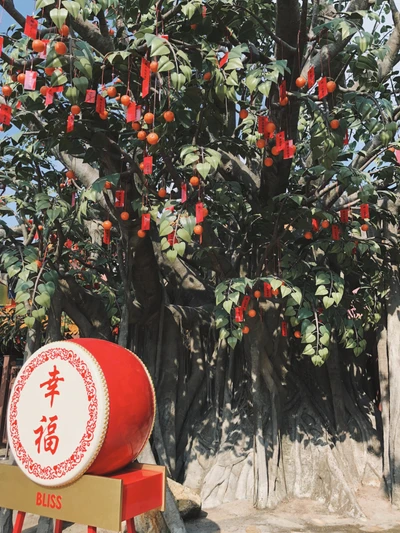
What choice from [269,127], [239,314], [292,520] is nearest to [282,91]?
[269,127]

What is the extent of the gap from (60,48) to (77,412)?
1851mm

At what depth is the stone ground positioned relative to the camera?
14.2 ft

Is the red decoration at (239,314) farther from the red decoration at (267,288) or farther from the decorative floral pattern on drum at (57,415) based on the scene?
the decorative floral pattern on drum at (57,415)

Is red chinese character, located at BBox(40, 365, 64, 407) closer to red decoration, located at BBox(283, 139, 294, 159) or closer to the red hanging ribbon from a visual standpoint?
the red hanging ribbon

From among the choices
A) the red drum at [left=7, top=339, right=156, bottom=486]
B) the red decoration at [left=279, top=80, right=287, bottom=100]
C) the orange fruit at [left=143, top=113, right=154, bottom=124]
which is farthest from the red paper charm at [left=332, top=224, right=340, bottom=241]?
the red drum at [left=7, top=339, right=156, bottom=486]

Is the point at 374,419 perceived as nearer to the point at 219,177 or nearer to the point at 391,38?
the point at 219,177

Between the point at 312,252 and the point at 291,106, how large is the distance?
2100mm

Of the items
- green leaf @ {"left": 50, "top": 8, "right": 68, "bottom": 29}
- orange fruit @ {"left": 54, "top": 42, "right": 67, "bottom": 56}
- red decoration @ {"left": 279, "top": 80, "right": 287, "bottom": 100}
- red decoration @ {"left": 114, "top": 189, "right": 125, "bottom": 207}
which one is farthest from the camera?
red decoration @ {"left": 114, "top": 189, "right": 125, "bottom": 207}

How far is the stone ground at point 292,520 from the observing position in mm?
4324

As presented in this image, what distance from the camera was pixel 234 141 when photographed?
166 inches

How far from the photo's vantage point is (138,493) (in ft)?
7.22

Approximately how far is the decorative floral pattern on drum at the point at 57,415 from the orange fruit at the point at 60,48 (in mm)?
1556

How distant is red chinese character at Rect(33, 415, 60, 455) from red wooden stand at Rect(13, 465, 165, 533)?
9.8 inches

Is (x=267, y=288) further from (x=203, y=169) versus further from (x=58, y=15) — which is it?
(x=58, y=15)
